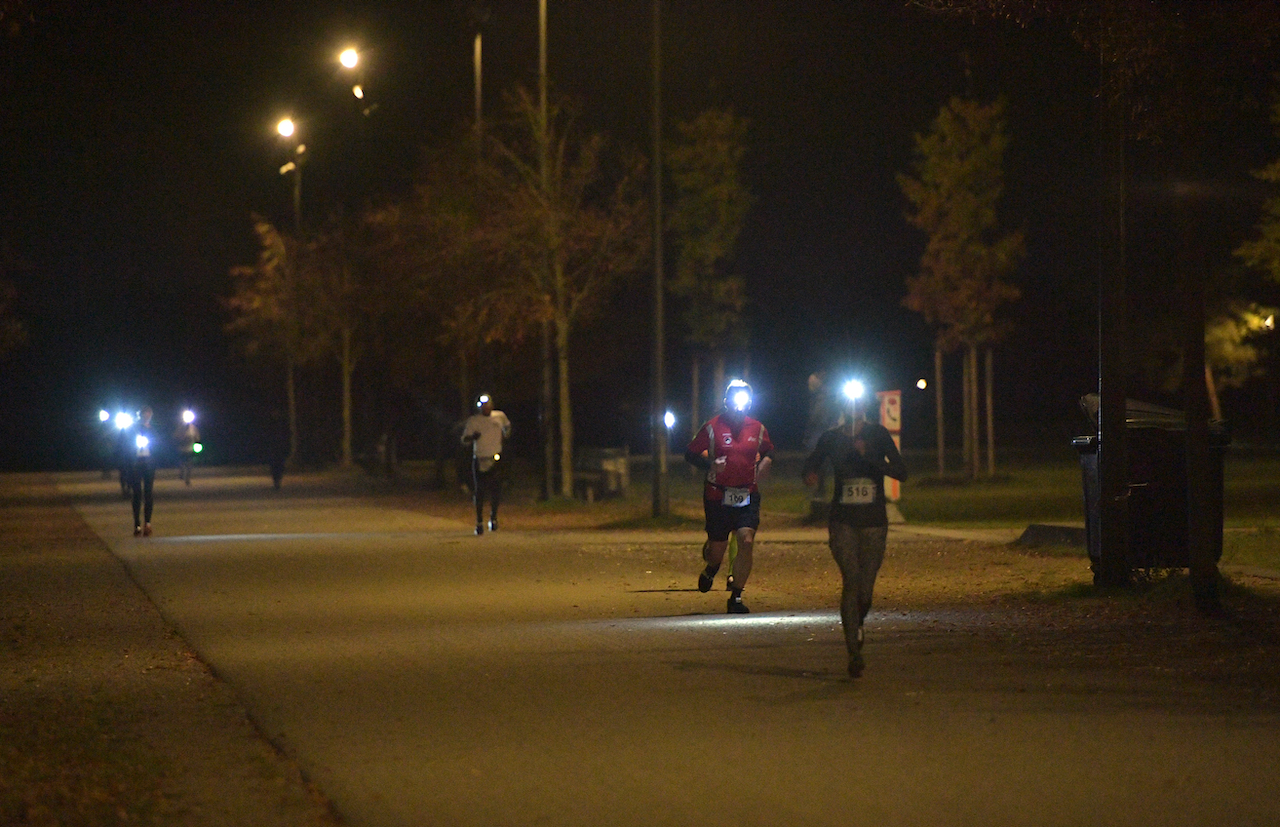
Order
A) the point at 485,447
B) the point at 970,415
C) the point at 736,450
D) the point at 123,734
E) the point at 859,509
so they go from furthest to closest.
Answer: the point at 970,415
the point at 485,447
the point at 736,450
the point at 859,509
the point at 123,734

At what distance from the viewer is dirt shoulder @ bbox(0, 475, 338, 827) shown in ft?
22.1

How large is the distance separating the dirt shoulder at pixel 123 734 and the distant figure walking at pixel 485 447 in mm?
7700

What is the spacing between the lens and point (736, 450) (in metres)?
13.5

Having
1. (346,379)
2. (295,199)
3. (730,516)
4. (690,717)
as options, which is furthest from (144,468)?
(295,199)

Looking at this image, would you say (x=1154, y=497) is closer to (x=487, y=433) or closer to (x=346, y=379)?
(x=487, y=433)

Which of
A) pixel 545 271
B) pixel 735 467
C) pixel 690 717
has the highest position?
pixel 545 271

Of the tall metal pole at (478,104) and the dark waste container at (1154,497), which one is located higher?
the tall metal pole at (478,104)

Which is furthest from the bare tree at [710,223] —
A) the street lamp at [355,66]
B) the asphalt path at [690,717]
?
the asphalt path at [690,717]

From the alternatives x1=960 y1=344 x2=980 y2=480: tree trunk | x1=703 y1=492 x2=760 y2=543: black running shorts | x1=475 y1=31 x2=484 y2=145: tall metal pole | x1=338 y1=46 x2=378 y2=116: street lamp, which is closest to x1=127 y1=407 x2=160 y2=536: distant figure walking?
x1=475 y1=31 x2=484 y2=145: tall metal pole

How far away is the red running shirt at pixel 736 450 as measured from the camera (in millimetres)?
13484

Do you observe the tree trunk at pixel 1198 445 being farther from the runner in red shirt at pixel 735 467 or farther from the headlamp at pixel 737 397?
the headlamp at pixel 737 397

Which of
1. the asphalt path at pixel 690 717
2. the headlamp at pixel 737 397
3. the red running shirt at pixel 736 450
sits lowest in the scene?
the asphalt path at pixel 690 717

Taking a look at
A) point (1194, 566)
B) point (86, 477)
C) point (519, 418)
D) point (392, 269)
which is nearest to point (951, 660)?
point (1194, 566)

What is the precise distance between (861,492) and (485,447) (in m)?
13.2
